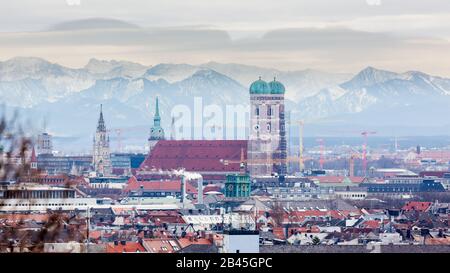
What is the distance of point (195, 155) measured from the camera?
62.3 metres

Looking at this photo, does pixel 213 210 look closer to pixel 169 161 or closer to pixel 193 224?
pixel 193 224

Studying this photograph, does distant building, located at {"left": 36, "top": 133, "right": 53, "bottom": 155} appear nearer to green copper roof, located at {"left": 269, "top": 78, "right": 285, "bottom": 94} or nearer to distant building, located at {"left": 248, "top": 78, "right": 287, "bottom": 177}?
green copper roof, located at {"left": 269, "top": 78, "right": 285, "bottom": 94}

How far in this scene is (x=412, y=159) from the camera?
54.9m

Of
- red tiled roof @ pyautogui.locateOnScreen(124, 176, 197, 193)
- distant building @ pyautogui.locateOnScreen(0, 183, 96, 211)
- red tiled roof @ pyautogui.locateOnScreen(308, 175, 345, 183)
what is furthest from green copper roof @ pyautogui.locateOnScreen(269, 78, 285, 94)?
red tiled roof @ pyautogui.locateOnScreen(308, 175, 345, 183)

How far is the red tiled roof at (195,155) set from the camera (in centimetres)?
6050

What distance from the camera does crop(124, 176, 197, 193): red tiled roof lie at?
173ft

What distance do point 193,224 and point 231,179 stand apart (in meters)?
19.3

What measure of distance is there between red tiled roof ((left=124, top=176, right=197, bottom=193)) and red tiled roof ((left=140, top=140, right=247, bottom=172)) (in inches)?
189

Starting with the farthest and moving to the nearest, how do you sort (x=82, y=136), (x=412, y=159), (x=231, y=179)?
(x=412, y=159), (x=231, y=179), (x=82, y=136)

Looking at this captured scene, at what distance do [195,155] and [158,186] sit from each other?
887 cm

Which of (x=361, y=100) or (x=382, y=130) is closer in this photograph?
(x=361, y=100)

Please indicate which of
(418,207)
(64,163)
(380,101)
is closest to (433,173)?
(64,163)

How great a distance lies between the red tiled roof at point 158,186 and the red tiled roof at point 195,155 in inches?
189
